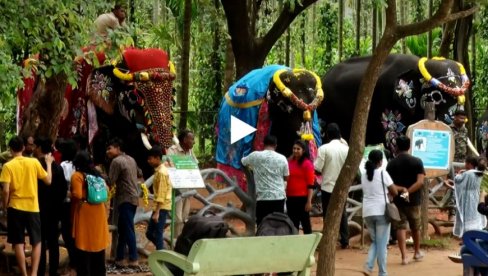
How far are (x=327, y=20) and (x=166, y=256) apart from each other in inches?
908

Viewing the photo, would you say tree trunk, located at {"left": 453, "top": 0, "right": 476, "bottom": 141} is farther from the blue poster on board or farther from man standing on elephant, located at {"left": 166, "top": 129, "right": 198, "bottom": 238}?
man standing on elephant, located at {"left": 166, "top": 129, "right": 198, "bottom": 238}

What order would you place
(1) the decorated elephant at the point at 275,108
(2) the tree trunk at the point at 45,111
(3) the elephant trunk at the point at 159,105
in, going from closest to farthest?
1. (2) the tree trunk at the point at 45,111
2. (3) the elephant trunk at the point at 159,105
3. (1) the decorated elephant at the point at 275,108

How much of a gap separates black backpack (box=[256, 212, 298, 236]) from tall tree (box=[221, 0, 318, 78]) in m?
10.9

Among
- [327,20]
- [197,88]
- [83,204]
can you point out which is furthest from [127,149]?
[327,20]

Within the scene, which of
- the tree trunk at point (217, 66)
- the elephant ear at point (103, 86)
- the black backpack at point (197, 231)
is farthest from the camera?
the tree trunk at point (217, 66)

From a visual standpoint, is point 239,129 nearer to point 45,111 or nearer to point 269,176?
point 45,111

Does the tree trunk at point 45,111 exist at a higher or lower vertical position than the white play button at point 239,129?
higher

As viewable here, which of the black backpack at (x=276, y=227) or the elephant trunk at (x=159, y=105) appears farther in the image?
the elephant trunk at (x=159, y=105)

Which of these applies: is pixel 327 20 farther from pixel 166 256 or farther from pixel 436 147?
pixel 166 256

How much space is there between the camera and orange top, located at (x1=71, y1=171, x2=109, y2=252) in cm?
1184

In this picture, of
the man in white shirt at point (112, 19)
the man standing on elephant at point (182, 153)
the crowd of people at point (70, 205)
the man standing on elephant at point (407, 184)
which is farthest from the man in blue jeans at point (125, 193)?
the man standing on elephant at point (407, 184)

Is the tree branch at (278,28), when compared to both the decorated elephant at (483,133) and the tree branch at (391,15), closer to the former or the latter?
the decorated elephant at (483,133)

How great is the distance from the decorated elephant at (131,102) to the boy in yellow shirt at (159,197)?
3.46m

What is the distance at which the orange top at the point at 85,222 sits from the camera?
11.8 metres
